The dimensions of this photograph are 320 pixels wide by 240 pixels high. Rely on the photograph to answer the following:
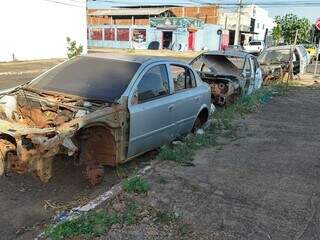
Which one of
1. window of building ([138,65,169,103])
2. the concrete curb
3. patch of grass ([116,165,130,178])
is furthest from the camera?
window of building ([138,65,169,103])

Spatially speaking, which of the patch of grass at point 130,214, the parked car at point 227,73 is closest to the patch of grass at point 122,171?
the patch of grass at point 130,214

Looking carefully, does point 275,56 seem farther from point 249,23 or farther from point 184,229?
point 249,23

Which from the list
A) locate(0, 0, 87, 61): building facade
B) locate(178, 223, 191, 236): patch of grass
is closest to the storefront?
locate(0, 0, 87, 61): building facade

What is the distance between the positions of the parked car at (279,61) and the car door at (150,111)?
1137cm

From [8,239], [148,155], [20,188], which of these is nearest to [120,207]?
[8,239]

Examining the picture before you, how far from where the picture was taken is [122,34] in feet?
175

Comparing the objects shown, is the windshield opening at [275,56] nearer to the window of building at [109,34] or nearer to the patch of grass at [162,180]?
the patch of grass at [162,180]

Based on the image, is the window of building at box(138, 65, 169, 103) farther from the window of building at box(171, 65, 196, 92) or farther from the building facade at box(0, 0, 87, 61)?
the building facade at box(0, 0, 87, 61)

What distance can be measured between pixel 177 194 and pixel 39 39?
2504 cm

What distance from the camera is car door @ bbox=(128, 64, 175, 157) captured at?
18.8 ft

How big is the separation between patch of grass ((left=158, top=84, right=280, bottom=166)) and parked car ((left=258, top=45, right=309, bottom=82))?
477 cm

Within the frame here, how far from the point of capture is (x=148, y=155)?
22.1 feet

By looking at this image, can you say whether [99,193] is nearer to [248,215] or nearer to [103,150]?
[103,150]

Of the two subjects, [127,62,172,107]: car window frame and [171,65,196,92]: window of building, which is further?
[171,65,196,92]: window of building
